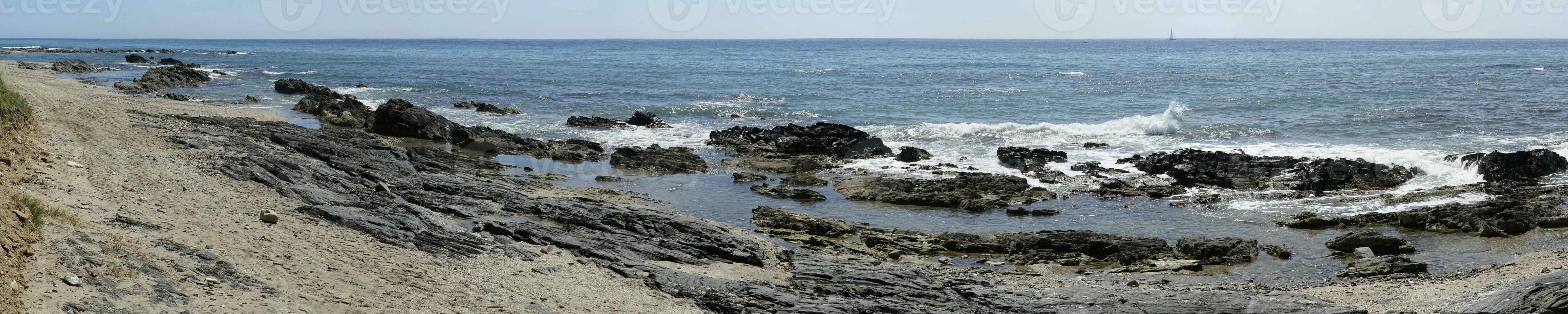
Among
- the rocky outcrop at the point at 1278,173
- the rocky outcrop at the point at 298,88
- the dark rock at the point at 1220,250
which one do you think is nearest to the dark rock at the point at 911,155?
the rocky outcrop at the point at 1278,173

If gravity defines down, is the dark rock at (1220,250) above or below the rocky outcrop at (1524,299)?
below

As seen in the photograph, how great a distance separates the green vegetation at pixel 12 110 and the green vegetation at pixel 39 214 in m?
5.66

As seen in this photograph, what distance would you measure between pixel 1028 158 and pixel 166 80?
1616 inches

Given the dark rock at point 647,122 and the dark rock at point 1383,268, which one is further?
the dark rock at point 647,122

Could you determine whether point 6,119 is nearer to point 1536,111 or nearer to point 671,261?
point 671,261

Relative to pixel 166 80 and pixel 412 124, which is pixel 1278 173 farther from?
pixel 166 80

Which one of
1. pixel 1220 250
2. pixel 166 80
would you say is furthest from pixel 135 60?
pixel 1220 250

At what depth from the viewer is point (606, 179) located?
59.9 ft

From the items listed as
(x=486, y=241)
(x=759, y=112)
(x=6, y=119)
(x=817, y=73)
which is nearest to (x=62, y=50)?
(x=817, y=73)

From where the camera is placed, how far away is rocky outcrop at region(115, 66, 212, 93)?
3659 centimetres

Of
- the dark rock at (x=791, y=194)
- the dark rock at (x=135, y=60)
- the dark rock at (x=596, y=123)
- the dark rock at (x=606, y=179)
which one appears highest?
the dark rock at (x=791, y=194)

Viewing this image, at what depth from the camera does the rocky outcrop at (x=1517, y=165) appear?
16766 millimetres

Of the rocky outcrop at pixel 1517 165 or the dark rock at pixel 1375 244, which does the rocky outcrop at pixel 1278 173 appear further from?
the dark rock at pixel 1375 244

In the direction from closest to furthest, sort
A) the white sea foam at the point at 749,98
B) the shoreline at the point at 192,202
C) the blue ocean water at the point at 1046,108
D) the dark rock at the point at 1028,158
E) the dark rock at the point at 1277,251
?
the shoreline at the point at 192,202 → the dark rock at the point at 1277,251 → the blue ocean water at the point at 1046,108 → the dark rock at the point at 1028,158 → the white sea foam at the point at 749,98
